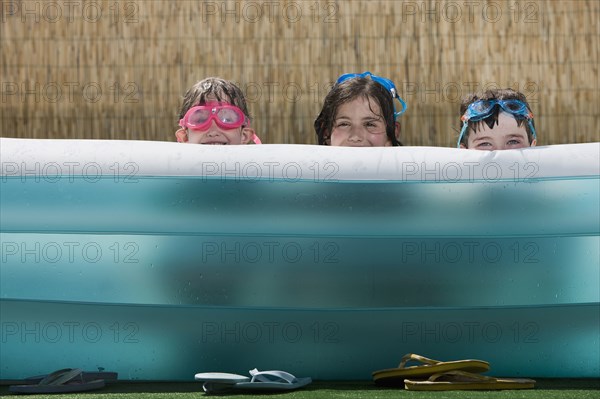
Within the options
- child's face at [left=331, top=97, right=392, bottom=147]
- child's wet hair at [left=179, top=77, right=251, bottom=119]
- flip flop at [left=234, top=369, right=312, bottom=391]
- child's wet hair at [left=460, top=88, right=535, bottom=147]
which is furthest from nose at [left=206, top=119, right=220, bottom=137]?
flip flop at [left=234, top=369, right=312, bottom=391]

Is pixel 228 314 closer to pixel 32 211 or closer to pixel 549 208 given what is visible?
pixel 32 211

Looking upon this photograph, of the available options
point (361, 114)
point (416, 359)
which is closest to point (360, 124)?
point (361, 114)

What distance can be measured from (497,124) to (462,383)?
0.89 m

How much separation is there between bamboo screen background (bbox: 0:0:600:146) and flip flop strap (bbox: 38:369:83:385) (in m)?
1.58

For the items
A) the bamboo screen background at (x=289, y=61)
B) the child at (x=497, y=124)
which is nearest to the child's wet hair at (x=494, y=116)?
the child at (x=497, y=124)

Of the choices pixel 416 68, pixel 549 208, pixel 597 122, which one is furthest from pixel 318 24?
pixel 549 208

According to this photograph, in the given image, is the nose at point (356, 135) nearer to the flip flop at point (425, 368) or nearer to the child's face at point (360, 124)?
the child's face at point (360, 124)

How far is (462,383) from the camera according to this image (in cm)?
194

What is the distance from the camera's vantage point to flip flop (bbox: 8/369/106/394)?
76.2 inches

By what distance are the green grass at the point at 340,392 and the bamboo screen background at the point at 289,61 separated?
1569mm

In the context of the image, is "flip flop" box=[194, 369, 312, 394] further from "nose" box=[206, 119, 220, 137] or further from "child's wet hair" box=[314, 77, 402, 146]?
"child's wet hair" box=[314, 77, 402, 146]

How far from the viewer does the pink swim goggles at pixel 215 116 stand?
106 inches

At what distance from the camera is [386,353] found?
2.10 m

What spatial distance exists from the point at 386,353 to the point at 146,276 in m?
0.54
